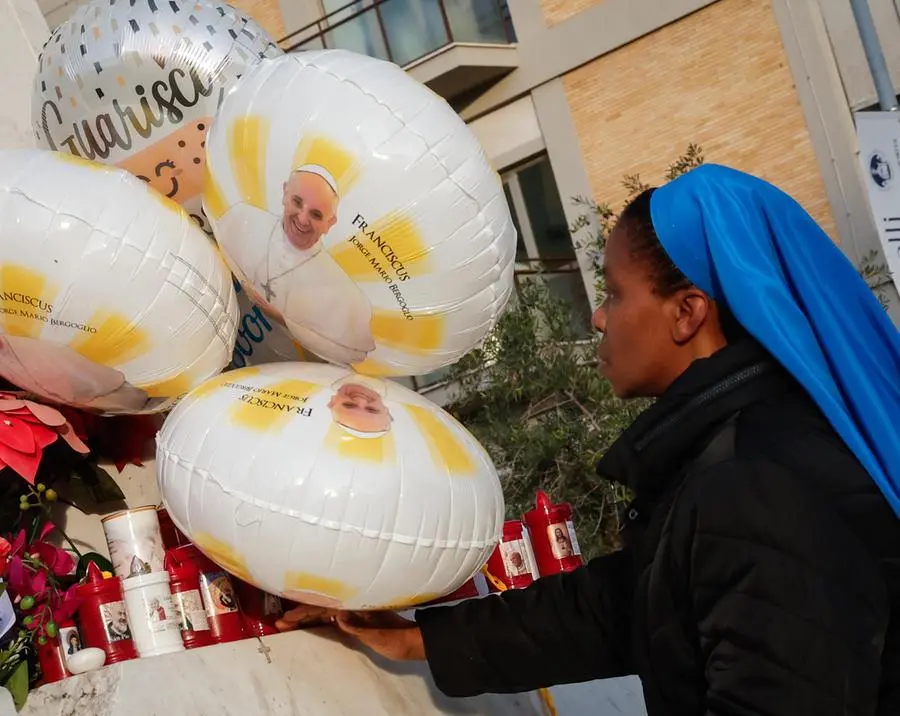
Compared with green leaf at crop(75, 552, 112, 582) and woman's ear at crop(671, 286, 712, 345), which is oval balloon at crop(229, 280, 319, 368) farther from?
woman's ear at crop(671, 286, 712, 345)

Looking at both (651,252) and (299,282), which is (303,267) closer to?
(299,282)

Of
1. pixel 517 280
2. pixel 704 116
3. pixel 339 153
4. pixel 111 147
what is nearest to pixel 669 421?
pixel 339 153

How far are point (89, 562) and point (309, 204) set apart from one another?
0.92 meters

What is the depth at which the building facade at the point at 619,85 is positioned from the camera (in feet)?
34.2

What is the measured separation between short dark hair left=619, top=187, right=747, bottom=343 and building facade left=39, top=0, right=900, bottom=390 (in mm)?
7975

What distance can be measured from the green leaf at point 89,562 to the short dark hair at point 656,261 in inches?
51.0

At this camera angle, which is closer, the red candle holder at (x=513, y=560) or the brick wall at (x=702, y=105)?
the red candle holder at (x=513, y=560)

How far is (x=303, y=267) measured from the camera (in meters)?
2.03

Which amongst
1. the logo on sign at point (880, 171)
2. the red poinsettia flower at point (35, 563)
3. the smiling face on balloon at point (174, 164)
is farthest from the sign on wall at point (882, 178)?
the red poinsettia flower at point (35, 563)

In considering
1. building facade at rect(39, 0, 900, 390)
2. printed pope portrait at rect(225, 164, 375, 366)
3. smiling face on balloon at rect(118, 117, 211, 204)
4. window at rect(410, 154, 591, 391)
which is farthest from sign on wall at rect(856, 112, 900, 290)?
window at rect(410, 154, 591, 391)

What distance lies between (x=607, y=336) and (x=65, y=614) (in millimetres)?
1117

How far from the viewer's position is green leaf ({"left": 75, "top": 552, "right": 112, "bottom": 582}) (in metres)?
2.35

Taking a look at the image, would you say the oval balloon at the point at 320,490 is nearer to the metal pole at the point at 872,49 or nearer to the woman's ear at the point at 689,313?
the woman's ear at the point at 689,313

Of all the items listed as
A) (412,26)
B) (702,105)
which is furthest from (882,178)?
(412,26)
